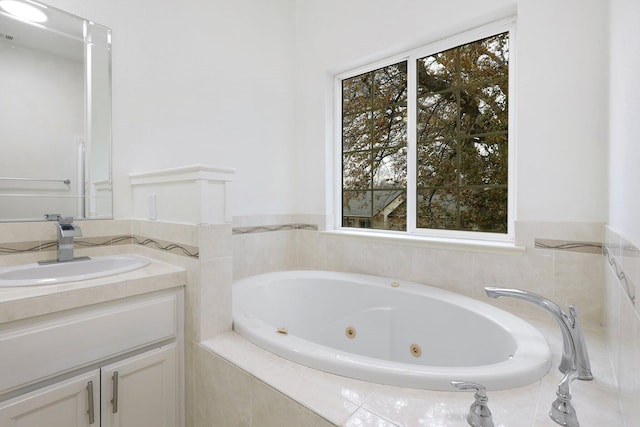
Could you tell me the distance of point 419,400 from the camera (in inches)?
35.0

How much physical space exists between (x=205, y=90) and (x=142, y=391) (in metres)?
1.69

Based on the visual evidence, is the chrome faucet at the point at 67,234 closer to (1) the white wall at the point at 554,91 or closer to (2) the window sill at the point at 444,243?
(2) the window sill at the point at 444,243

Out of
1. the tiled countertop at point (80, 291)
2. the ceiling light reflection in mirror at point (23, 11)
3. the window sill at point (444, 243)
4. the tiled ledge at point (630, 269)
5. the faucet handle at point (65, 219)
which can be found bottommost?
the tiled countertop at point (80, 291)

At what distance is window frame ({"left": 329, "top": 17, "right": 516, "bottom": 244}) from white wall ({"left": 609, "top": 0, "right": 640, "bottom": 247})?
0.47m

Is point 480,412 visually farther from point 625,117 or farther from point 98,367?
point 98,367

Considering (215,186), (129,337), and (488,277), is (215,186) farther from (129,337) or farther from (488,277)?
(488,277)

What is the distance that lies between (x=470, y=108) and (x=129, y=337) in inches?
82.8

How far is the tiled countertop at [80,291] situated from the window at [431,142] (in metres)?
1.48

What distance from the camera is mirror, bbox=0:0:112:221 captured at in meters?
1.42

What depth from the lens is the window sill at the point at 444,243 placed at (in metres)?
1.65

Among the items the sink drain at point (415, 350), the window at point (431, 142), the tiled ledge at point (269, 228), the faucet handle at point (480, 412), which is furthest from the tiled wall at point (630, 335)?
the tiled ledge at point (269, 228)

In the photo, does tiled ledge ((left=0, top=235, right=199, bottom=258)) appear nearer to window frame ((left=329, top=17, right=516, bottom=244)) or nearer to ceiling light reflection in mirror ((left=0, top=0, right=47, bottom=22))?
ceiling light reflection in mirror ((left=0, top=0, right=47, bottom=22))

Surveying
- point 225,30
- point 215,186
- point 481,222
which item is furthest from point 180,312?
point 225,30

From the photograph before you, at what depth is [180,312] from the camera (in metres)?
1.39
